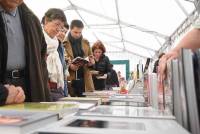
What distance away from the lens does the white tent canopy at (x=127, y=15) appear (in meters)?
8.02

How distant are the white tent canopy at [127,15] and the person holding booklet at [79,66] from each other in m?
4.32

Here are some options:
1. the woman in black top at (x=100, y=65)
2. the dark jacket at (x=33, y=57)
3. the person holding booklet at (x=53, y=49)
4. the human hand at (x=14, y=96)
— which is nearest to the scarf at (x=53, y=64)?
the person holding booklet at (x=53, y=49)

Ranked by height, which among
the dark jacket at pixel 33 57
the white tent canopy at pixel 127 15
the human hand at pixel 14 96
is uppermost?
the white tent canopy at pixel 127 15

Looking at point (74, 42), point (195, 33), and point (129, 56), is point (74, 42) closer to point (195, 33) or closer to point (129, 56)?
point (195, 33)

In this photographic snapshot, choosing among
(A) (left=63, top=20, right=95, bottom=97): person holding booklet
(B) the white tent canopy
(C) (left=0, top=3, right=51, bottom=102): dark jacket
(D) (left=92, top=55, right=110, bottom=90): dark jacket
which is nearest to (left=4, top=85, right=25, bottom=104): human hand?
(C) (left=0, top=3, right=51, bottom=102): dark jacket

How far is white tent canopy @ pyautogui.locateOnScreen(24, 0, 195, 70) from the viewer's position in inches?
316

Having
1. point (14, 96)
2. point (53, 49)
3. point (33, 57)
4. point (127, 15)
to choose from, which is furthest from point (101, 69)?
point (127, 15)

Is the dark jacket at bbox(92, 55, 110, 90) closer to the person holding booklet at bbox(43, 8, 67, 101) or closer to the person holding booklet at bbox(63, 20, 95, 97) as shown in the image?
the person holding booklet at bbox(63, 20, 95, 97)

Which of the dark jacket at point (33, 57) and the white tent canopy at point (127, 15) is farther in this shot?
the white tent canopy at point (127, 15)

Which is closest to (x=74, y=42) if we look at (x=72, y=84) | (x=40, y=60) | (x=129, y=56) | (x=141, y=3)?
(x=72, y=84)

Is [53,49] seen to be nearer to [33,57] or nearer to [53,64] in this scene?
[53,64]

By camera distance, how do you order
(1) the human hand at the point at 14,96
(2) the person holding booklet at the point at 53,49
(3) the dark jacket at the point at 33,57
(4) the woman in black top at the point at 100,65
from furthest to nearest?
(4) the woman in black top at the point at 100,65 < (2) the person holding booklet at the point at 53,49 < (3) the dark jacket at the point at 33,57 < (1) the human hand at the point at 14,96

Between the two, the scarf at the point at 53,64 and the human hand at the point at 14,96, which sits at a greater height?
the scarf at the point at 53,64

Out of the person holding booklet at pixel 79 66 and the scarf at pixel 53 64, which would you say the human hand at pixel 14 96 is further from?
the person holding booklet at pixel 79 66
